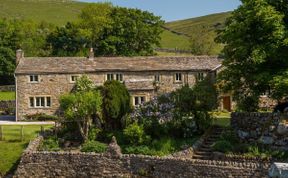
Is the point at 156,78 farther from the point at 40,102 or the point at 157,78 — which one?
the point at 40,102

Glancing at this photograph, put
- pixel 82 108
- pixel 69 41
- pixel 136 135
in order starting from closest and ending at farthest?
pixel 136 135 → pixel 82 108 → pixel 69 41

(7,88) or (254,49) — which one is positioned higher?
(254,49)

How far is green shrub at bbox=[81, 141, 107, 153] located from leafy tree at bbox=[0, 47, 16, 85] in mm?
56171

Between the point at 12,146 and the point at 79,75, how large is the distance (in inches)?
785

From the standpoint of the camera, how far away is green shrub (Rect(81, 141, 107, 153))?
34844mm

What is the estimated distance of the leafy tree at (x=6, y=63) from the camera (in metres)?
88.0

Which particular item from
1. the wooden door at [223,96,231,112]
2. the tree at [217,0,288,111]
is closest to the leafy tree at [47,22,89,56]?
the wooden door at [223,96,231,112]

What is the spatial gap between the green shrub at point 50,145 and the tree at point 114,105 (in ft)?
14.9

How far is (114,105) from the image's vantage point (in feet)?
131

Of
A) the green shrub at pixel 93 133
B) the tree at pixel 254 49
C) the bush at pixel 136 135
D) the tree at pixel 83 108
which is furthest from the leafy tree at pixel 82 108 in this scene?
the tree at pixel 254 49

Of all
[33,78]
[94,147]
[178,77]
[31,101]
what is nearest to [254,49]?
[94,147]

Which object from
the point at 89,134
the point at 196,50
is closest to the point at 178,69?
the point at 89,134

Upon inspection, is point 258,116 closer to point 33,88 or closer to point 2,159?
point 2,159

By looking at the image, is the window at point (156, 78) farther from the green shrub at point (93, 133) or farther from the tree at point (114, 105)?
the green shrub at point (93, 133)
